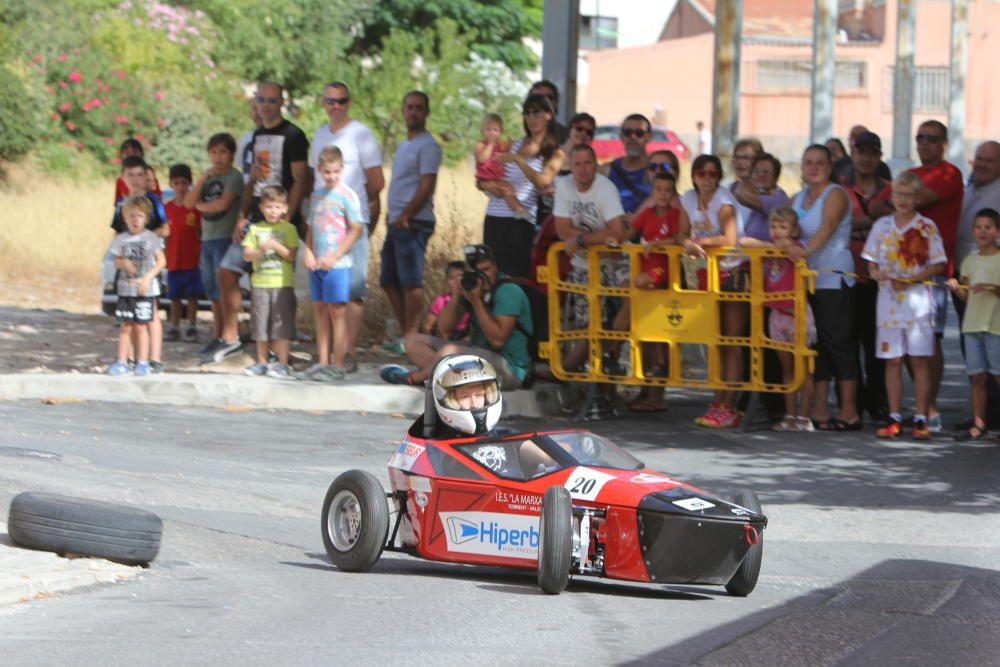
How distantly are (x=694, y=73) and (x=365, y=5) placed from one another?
60.5 ft

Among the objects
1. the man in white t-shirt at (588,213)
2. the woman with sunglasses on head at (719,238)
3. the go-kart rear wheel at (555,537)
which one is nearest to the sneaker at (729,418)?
the woman with sunglasses on head at (719,238)

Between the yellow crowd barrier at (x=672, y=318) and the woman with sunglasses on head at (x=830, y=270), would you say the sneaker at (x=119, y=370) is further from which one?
the woman with sunglasses on head at (x=830, y=270)

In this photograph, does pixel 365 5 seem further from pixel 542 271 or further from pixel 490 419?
pixel 490 419

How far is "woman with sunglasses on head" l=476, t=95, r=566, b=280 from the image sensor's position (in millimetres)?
14688

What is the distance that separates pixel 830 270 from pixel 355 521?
5.75 metres

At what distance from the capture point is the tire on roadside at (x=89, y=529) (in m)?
8.48

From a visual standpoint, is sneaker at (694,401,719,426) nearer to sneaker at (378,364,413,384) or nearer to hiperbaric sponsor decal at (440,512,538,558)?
sneaker at (378,364,413,384)

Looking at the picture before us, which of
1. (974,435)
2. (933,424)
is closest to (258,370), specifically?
(933,424)

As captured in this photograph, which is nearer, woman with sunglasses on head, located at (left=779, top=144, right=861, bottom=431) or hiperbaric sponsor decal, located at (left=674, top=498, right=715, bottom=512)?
hiperbaric sponsor decal, located at (left=674, top=498, right=715, bottom=512)

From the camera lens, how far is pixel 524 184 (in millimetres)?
14875

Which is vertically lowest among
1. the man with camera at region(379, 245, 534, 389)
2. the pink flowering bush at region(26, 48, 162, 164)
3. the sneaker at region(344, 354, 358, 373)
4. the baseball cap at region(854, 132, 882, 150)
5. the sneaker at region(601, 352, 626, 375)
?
the sneaker at region(344, 354, 358, 373)

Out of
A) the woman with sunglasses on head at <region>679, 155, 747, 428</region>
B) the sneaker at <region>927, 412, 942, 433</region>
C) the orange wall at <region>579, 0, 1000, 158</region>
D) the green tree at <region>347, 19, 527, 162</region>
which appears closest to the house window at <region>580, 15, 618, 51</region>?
the orange wall at <region>579, 0, 1000, 158</region>

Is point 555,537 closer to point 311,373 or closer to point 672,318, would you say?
point 672,318

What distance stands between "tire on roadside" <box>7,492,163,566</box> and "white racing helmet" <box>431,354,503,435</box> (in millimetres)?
1564
